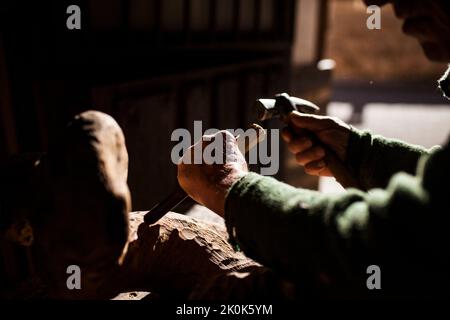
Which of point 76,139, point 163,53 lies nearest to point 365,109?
point 163,53

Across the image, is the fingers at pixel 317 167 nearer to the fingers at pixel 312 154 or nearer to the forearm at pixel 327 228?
the fingers at pixel 312 154

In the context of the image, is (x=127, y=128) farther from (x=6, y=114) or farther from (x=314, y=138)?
(x=314, y=138)

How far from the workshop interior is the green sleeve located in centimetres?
35

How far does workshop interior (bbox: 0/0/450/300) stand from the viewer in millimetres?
1225

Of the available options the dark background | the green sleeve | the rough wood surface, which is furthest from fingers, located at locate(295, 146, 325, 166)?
the dark background

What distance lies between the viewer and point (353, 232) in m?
1.01

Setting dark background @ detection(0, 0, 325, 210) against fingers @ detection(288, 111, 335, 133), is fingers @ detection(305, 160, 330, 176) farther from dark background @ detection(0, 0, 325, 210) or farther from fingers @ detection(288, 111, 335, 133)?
dark background @ detection(0, 0, 325, 210)

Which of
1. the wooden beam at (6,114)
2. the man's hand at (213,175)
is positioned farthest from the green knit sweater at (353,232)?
the wooden beam at (6,114)

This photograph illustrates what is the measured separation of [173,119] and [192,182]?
5.34ft

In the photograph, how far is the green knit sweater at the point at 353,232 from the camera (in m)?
0.95

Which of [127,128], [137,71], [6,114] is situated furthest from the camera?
[137,71]

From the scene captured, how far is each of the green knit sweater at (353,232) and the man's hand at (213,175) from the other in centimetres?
12

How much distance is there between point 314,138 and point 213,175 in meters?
0.47

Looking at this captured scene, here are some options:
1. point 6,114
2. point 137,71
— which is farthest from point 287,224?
point 137,71
